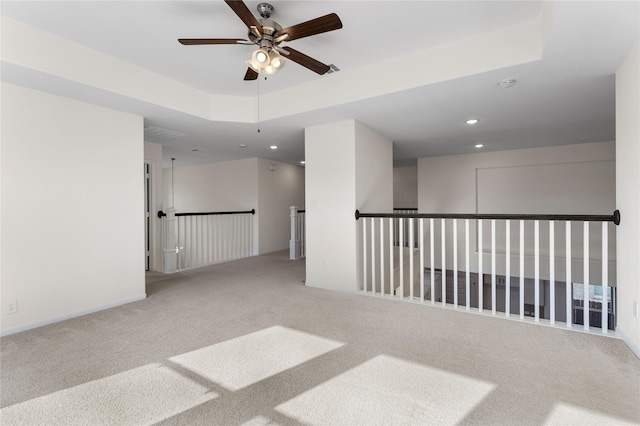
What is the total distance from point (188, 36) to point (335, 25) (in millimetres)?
1369

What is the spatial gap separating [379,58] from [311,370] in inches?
109

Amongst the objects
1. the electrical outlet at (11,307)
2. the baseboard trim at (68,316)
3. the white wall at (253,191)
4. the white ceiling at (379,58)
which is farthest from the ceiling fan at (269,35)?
the white wall at (253,191)

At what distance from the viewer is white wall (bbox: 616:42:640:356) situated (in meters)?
2.09

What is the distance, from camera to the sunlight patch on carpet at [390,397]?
5.06 feet

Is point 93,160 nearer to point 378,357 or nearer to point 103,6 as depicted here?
point 103,6

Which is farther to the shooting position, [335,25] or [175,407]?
[335,25]

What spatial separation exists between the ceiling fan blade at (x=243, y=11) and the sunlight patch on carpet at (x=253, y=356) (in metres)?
2.21

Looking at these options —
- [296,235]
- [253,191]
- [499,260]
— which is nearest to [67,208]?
[253,191]

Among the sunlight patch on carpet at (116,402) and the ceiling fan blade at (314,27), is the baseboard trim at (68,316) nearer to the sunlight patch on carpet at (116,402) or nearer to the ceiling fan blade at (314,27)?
the sunlight patch on carpet at (116,402)

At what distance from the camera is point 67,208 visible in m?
3.01

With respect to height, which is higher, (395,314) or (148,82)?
(148,82)

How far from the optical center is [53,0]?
6.78ft

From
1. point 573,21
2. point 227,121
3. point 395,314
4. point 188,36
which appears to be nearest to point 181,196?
point 227,121

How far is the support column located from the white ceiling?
26cm
